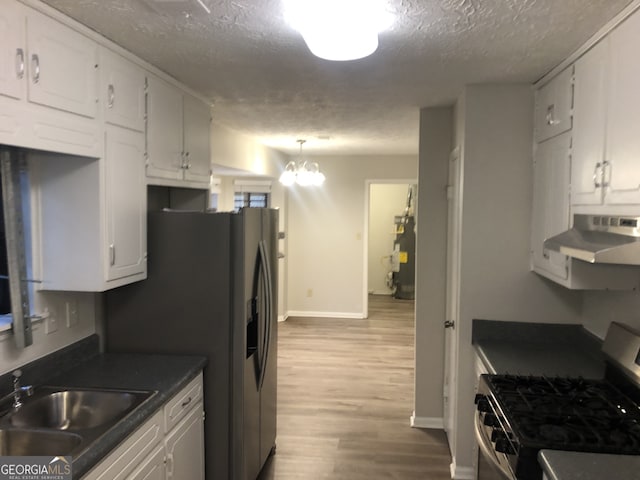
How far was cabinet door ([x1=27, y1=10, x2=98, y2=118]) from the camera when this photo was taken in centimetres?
176

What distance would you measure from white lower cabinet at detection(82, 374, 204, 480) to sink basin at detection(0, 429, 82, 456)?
6.7 inches

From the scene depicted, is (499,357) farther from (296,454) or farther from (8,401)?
(8,401)

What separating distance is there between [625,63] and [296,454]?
298 cm

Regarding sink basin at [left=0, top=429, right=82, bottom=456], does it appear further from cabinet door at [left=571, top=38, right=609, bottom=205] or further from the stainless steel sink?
cabinet door at [left=571, top=38, right=609, bottom=205]

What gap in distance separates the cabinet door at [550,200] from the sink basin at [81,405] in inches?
81.2

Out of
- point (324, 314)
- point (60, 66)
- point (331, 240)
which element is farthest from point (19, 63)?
point (324, 314)

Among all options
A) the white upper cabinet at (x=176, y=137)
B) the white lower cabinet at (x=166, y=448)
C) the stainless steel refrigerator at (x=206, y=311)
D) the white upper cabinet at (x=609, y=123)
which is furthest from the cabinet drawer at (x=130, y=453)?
the white upper cabinet at (x=609, y=123)

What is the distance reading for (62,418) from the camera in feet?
7.02

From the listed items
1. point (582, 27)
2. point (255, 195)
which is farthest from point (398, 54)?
point (255, 195)

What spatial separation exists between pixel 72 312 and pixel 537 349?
8.27ft

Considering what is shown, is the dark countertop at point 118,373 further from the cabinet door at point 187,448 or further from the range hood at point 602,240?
the range hood at point 602,240

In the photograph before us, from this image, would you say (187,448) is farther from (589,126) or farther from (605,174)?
A: (589,126)

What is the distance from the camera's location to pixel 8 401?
2004 mm

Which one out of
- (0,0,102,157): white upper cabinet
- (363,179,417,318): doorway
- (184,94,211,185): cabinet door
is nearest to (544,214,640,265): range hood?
(0,0,102,157): white upper cabinet
